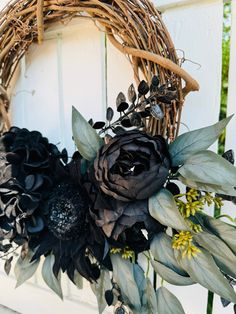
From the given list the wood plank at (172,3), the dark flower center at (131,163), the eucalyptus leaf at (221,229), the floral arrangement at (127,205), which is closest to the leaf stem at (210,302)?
the floral arrangement at (127,205)

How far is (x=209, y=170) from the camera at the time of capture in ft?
1.31

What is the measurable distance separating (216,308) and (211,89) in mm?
414

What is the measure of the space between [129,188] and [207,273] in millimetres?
151

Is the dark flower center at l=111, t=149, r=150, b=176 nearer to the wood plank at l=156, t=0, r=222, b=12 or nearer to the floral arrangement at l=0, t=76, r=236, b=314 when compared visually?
the floral arrangement at l=0, t=76, r=236, b=314

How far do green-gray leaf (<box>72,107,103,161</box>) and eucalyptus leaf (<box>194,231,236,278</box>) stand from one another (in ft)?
0.65

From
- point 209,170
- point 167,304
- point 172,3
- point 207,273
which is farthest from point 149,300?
point 172,3

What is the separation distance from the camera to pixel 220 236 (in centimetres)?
43

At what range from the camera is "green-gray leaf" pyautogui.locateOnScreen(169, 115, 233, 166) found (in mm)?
426

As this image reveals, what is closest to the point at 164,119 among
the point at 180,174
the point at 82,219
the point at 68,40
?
the point at 180,174

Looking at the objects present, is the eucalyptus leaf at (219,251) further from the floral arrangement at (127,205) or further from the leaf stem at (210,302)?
the leaf stem at (210,302)

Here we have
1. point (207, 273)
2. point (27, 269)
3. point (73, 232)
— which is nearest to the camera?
point (207, 273)

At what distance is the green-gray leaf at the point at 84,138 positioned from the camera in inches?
18.8

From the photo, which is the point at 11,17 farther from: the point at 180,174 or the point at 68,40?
the point at 180,174

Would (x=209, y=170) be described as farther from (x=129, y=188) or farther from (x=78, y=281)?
(x=78, y=281)
